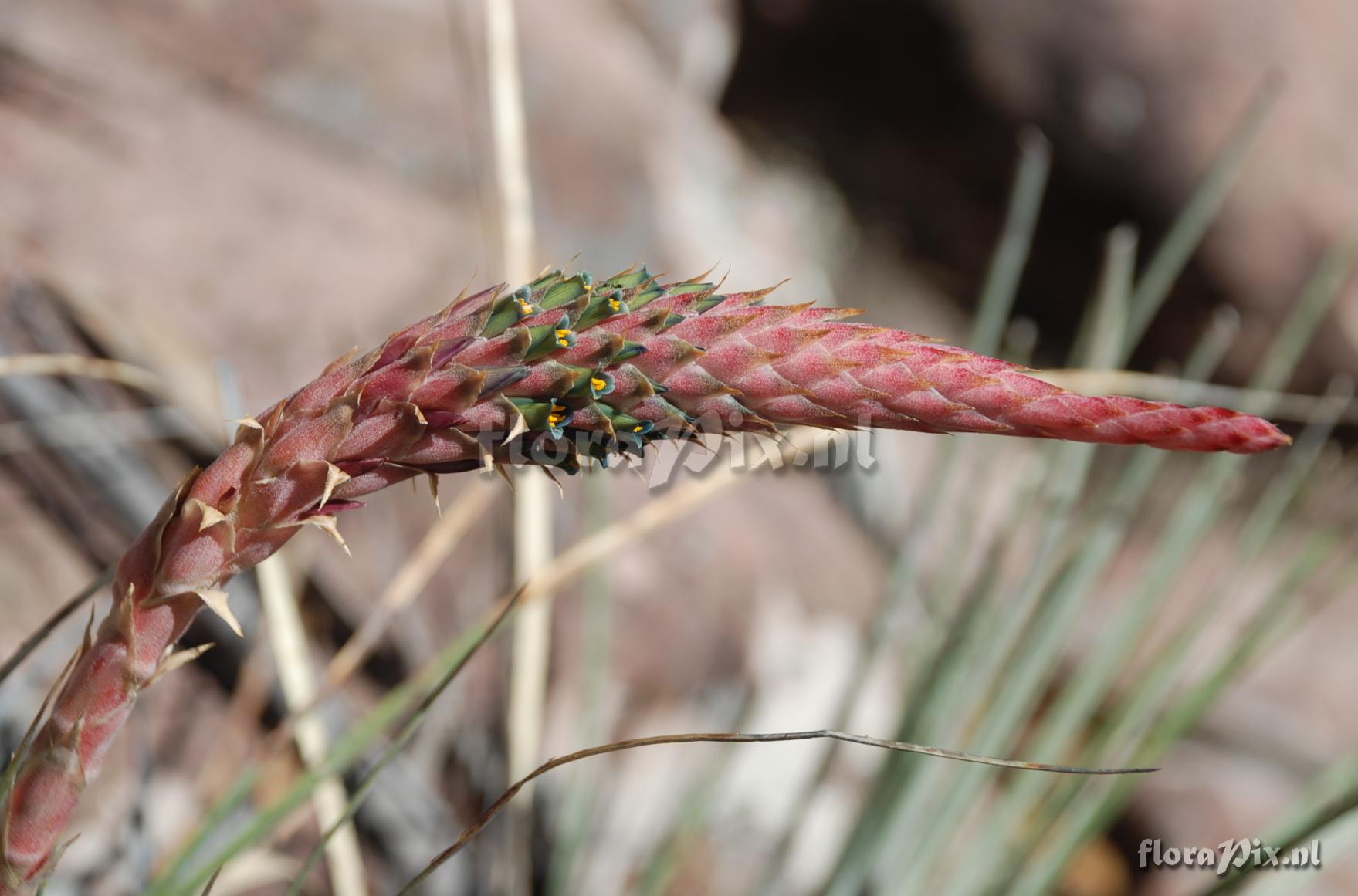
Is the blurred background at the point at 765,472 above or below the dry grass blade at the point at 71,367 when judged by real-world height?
above

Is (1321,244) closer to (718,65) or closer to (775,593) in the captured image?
(718,65)

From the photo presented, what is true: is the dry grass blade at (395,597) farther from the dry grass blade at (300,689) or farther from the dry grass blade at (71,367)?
the dry grass blade at (71,367)

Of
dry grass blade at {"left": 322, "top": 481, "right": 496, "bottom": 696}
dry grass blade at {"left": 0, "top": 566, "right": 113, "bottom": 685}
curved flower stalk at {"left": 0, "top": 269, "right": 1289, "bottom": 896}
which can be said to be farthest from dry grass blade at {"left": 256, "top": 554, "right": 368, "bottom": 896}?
curved flower stalk at {"left": 0, "top": 269, "right": 1289, "bottom": 896}

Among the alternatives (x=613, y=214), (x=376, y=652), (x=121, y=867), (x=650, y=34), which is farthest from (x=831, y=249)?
(x=121, y=867)

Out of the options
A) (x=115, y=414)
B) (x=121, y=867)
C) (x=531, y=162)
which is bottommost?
(x=121, y=867)

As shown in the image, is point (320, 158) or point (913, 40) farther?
point (913, 40)

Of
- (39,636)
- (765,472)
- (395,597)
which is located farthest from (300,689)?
(765,472)

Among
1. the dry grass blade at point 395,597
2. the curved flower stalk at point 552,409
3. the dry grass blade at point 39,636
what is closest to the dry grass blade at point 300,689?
the dry grass blade at point 395,597
